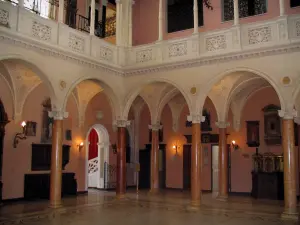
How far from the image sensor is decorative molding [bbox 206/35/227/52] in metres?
12.2

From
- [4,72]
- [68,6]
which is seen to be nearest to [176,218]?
[4,72]

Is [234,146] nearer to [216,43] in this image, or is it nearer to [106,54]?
[216,43]

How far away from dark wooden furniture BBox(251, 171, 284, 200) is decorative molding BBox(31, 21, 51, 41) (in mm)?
9366

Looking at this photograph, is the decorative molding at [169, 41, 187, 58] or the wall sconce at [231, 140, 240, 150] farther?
the wall sconce at [231, 140, 240, 150]

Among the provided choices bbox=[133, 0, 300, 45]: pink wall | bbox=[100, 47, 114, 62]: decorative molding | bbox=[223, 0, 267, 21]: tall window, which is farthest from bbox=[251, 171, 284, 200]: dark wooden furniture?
bbox=[100, 47, 114, 62]: decorative molding

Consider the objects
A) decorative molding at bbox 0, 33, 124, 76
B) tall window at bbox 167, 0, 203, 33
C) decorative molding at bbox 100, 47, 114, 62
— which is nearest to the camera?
decorative molding at bbox 0, 33, 124, 76

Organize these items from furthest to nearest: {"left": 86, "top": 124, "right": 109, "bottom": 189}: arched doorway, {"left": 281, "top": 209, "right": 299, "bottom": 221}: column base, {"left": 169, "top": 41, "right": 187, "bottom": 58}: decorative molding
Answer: {"left": 86, "top": 124, "right": 109, "bottom": 189}: arched doorway, {"left": 169, "top": 41, "right": 187, "bottom": 58}: decorative molding, {"left": 281, "top": 209, "right": 299, "bottom": 221}: column base

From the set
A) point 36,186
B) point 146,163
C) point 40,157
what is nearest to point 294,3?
point 146,163

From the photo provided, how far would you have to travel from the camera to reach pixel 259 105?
1623cm

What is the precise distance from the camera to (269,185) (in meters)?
14.3

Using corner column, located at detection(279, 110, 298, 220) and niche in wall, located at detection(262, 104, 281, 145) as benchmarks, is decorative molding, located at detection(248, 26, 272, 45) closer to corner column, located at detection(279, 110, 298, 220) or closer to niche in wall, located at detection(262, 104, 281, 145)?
corner column, located at detection(279, 110, 298, 220)

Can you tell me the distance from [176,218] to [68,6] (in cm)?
927

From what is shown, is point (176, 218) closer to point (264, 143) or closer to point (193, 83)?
point (193, 83)

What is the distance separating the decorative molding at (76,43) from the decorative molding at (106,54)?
3.11ft
